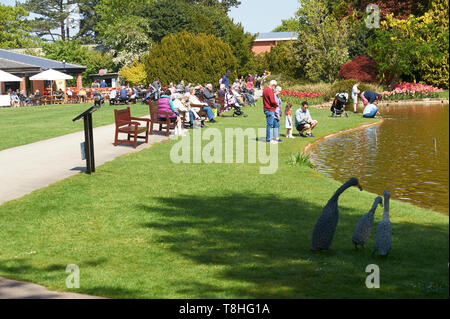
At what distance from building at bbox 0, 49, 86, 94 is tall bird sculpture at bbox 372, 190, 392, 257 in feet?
144

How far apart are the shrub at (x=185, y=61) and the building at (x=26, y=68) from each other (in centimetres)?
1283

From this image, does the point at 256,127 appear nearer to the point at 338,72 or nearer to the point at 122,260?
the point at 122,260

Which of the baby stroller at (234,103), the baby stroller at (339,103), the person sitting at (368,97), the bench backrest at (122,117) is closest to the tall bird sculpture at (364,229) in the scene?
the bench backrest at (122,117)

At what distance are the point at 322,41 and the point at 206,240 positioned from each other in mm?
43701

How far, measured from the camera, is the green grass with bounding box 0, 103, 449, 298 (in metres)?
5.70

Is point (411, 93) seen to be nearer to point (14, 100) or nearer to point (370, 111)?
point (370, 111)

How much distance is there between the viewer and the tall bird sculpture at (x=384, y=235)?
611 cm

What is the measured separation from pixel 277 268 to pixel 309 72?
45691 mm

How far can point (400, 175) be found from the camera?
12.5m

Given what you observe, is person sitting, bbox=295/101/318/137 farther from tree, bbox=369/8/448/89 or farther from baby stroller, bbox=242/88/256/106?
tree, bbox=369/8/448/89

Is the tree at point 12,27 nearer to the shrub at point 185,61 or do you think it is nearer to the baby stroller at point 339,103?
the shrub at point 185,61

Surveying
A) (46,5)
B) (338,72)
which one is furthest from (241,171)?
(46,5)

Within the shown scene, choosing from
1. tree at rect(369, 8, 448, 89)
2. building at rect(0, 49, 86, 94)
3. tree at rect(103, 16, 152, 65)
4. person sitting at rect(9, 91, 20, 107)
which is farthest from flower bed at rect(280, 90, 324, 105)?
tree at rect(103, 16, 152, 65)

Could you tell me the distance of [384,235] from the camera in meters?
6.21
